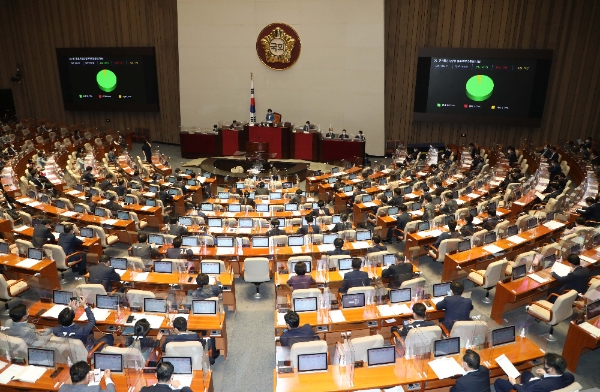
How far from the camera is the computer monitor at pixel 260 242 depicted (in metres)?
10.1

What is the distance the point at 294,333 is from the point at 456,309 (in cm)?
266

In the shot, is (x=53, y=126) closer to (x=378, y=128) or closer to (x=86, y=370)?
(x=378, y=128)

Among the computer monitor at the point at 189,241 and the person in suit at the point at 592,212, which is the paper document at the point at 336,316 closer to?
the computer monitor at the point at 189,241

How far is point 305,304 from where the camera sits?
7.46 metres

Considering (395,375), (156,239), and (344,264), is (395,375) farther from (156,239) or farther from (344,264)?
(156,239)

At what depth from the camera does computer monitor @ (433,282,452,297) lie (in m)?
7.83

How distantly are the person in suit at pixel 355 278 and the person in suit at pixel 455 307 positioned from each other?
1366 millimetres

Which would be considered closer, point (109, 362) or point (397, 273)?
point (109, 362)

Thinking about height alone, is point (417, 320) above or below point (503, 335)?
below

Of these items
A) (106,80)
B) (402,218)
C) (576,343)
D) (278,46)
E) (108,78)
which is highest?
(278,46)

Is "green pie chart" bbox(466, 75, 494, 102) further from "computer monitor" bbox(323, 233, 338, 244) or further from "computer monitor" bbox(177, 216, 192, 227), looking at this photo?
"computer monitor" bbox(177, 216, 192, 227)

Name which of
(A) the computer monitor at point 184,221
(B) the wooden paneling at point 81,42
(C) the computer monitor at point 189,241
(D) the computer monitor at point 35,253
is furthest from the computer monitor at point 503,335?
(B) the wooden paneling at point 81,42

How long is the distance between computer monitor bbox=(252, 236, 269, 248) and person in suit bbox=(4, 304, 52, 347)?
444cm

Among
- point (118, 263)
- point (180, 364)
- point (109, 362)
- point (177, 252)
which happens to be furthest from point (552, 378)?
point (118, 263)
